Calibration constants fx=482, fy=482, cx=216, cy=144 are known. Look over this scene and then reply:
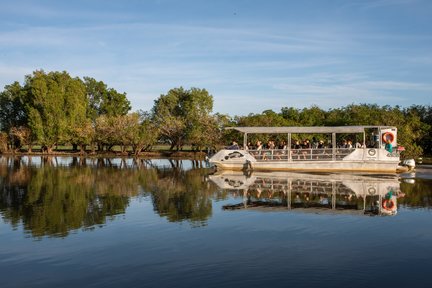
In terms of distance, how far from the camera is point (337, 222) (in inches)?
728

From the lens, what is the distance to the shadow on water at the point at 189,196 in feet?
63.8

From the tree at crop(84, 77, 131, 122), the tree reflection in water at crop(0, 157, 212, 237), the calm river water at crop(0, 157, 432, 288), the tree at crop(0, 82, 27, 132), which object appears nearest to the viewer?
the calm river water at crop(0, 157, 432, 288)

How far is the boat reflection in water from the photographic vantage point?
21848 mm

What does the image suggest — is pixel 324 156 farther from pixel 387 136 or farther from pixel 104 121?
pixel 104 121

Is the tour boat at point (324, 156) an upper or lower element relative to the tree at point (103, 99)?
lower

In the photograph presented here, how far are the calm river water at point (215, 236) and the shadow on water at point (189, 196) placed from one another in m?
0.07

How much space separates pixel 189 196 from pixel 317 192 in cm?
721

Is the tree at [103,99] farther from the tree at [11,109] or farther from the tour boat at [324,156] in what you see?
the tour boat at [324,156]

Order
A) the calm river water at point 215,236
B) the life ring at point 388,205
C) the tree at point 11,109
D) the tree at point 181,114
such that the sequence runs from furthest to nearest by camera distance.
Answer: the tree at point 11,109
the tree at point 181,114
the life ring at point 388,205
the calm river water at point 215,236

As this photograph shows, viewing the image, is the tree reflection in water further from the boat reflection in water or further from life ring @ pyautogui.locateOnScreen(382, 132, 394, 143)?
life ring @ pyautogui.locateOnScreen(382, 132, 394, 143)

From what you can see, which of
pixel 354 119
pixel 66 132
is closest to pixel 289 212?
pixel 354 119

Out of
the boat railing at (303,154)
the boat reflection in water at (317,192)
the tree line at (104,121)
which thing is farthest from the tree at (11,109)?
A: the boat reflection in water at (317,192)

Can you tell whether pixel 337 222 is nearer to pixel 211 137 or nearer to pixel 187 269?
pixel 187 269

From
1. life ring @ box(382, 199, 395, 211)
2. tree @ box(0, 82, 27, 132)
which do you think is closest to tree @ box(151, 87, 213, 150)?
tree @ box(0, 82, 27, 132)
